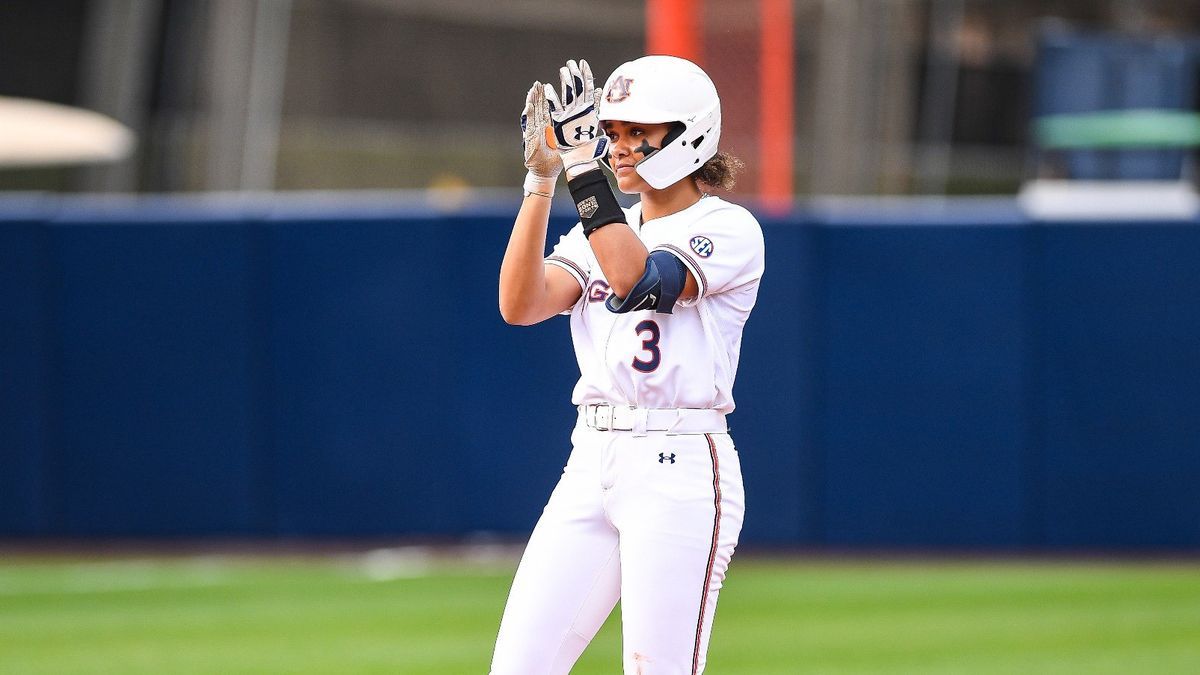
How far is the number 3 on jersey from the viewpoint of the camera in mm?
3750

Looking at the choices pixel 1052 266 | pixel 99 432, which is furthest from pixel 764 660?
pixel 99 432

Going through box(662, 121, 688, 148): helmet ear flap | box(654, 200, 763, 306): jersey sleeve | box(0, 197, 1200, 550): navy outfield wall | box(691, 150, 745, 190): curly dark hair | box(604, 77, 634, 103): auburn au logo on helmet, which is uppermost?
box(604, 77, 634, 103): auburn au logo on helmet

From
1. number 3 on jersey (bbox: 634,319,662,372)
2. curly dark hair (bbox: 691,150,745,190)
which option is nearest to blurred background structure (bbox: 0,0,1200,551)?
curly dark hair (bbox: 691,150,745,190)

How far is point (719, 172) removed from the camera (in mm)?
4066

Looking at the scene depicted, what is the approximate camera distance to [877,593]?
8.88 meters

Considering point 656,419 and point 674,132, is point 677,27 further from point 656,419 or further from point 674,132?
point 656,419

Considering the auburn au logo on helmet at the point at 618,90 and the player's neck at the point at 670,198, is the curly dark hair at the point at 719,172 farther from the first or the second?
the auburn au logo on helmet at the point at 618,90

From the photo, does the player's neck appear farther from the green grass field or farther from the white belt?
the green grass field

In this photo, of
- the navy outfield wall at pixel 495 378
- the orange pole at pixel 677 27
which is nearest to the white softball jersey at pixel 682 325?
the orange pole at pixel 677 27

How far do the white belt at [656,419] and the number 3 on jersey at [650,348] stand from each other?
0.32 ft

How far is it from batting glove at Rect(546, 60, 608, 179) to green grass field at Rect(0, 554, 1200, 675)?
11.7 feet

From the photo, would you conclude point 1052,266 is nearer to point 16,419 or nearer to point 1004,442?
point 1004,442

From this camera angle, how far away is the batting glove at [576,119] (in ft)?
12.0

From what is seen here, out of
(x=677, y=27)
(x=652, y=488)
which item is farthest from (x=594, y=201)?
(x=677, y=27)
